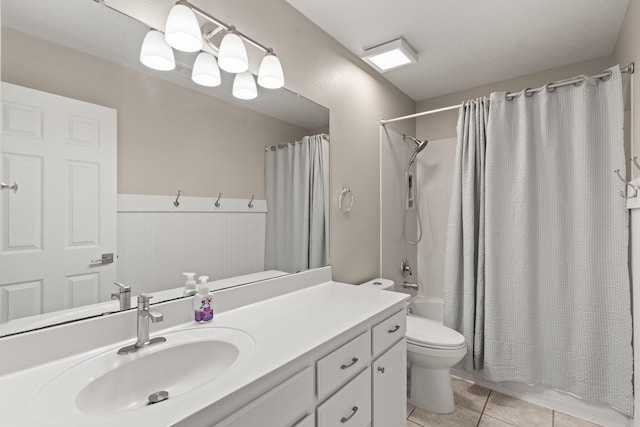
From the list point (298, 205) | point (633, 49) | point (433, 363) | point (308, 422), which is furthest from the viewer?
point (433, 363)

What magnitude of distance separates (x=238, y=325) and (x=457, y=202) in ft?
5.88

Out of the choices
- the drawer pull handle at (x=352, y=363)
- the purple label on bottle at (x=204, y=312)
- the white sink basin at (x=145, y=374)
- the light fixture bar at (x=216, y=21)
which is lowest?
the drawer pull handle at (x=352, y=363)

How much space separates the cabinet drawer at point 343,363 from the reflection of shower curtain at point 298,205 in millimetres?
604

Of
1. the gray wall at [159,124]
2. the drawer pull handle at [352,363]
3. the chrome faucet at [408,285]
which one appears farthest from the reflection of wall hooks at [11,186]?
the chrome faucet at [408,285]

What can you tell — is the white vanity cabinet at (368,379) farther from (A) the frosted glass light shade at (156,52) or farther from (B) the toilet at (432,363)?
(A) the frosted glass light shade at (156,52)

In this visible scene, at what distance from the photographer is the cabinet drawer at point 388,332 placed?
1.36 m

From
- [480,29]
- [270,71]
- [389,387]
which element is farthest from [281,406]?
[480,29]

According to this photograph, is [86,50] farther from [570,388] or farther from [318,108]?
[570,388]

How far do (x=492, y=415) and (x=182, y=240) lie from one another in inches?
82.7

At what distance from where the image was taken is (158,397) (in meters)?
0.92

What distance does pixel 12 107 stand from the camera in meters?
0.88

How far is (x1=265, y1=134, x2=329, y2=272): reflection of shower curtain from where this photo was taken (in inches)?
64.3

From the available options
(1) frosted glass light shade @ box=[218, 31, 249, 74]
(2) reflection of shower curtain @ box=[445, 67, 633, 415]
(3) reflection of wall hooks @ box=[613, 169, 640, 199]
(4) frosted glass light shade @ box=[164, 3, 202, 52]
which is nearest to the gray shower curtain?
(2) reflection of shower curtain @ box=[445, 67, 633, 415]

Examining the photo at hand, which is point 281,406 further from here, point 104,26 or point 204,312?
point 104,26
